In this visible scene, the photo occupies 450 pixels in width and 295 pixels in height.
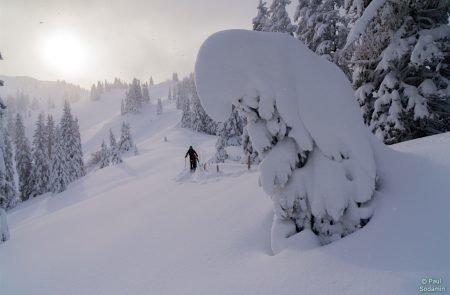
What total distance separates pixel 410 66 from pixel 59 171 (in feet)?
154

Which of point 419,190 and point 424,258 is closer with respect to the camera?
point 424,258

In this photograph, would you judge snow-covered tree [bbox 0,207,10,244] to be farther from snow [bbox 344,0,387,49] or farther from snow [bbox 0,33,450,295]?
snow [bbox 344,0,387,49]

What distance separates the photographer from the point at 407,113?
9.30m

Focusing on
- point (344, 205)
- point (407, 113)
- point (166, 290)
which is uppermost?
point (407, 113)

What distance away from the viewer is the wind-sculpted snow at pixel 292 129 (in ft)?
17.1

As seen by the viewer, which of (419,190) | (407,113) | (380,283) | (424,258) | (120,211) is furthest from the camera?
(120,211)

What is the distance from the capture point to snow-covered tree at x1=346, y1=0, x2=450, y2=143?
870cm

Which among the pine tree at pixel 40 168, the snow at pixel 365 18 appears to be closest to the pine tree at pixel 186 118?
the pine tree at pixel 40 168

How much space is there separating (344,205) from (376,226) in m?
0.61

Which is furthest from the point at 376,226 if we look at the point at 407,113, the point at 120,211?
the point at 120,211

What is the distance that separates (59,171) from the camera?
43.7m

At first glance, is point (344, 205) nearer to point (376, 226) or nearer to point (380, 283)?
point (376, 226)

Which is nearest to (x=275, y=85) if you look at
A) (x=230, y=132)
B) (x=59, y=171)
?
(x=230, y=132)

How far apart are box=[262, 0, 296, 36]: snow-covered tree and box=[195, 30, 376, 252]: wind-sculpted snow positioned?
Answer: 1830 cm
